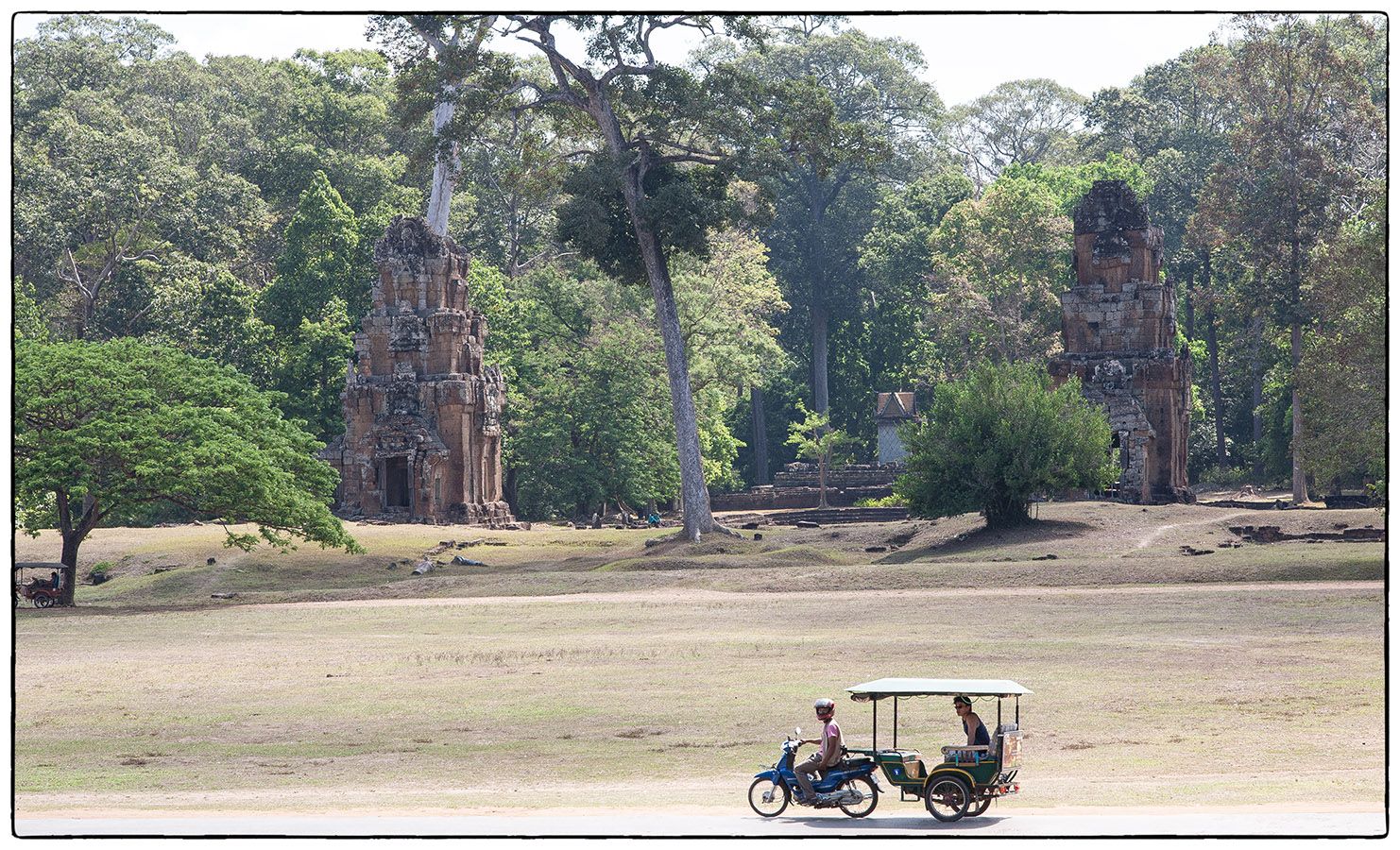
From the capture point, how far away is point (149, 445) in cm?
3397

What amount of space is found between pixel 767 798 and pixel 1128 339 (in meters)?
45.0

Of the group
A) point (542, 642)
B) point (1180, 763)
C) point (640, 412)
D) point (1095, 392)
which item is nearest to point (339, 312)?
point (640, 412)

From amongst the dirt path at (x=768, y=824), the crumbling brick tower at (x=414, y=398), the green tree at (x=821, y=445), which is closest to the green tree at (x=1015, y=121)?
the green tree at (x=821, y=445)

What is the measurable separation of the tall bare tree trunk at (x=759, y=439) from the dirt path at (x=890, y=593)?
51062 millimetres

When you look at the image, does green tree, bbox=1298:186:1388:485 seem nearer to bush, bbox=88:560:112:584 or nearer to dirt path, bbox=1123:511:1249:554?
dirt path, bbox=1123:511:1249:554

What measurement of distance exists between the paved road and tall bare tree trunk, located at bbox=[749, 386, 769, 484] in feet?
242

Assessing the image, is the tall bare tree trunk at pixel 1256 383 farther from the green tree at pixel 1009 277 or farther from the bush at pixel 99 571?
the bush at pixel 99 571

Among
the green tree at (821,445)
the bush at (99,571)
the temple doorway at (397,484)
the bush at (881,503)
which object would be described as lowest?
the bush at (99,571)

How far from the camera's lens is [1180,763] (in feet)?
53.4

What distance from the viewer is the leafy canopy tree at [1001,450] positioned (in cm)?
4284

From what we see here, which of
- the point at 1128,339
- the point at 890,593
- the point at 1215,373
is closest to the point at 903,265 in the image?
the point at 1215,373

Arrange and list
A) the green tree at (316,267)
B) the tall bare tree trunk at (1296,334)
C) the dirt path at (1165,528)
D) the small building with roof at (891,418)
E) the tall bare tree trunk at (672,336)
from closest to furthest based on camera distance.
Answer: the dirt path at (1165,528), the tall bare tree trunk at (672,336), the tall bare tree trunk at (1296,334), the green tree at (316,267), the small building with roof at (891,418)

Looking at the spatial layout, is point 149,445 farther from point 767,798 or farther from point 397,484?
point 397,484

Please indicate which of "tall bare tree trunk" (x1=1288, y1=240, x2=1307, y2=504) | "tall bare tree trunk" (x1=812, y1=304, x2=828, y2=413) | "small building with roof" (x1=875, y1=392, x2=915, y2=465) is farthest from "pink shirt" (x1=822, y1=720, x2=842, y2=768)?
"tall bare tree trunk" (x1=812, y1=304, x2=828, y2=413)
